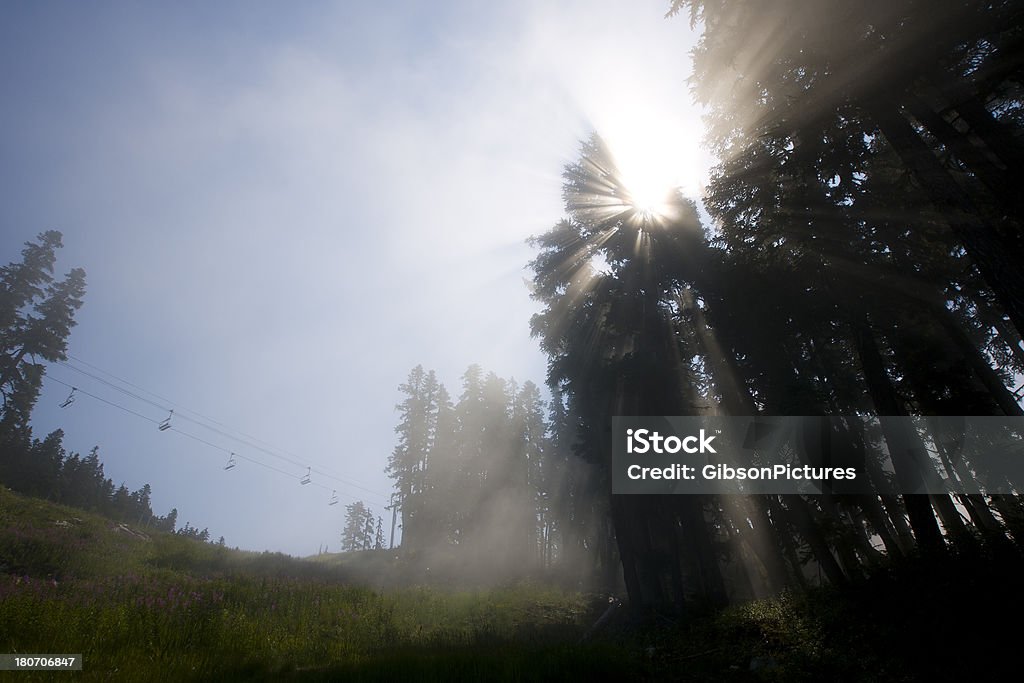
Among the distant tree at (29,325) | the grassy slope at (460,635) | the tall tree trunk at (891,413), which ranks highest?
the distant tree at (29,325)

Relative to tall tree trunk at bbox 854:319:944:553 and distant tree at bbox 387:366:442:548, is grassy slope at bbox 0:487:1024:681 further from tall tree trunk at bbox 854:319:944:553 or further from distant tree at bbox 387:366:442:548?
distant tree at bbox 387:366:442:548

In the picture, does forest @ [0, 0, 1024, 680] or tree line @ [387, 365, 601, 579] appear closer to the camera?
forest @ [0, 0, 1024, 680]

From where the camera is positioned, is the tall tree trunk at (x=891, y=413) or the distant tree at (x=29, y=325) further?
the distant tree at (x=29, y=325)

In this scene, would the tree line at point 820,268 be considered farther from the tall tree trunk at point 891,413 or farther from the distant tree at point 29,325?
the distant tree at point 29,325

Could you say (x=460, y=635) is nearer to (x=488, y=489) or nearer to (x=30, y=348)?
(x=488, y=489)

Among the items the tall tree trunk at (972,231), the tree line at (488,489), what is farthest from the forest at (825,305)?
the tree line at (488,489)

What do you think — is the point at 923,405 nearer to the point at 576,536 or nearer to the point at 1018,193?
the point at 1018,193

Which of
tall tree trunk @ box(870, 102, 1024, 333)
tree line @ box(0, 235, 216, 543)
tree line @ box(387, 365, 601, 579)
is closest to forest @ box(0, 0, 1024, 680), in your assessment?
tall tree trunk @ box(870, 102, 1024, 333)

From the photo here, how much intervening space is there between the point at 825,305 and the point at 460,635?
45.4ft

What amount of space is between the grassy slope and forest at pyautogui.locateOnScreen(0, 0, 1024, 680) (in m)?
0.11

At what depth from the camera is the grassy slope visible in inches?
242

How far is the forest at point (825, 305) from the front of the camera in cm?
736

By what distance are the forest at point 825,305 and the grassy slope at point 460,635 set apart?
0.11 metres

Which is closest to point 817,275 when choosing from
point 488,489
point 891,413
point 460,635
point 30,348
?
point 891,413
